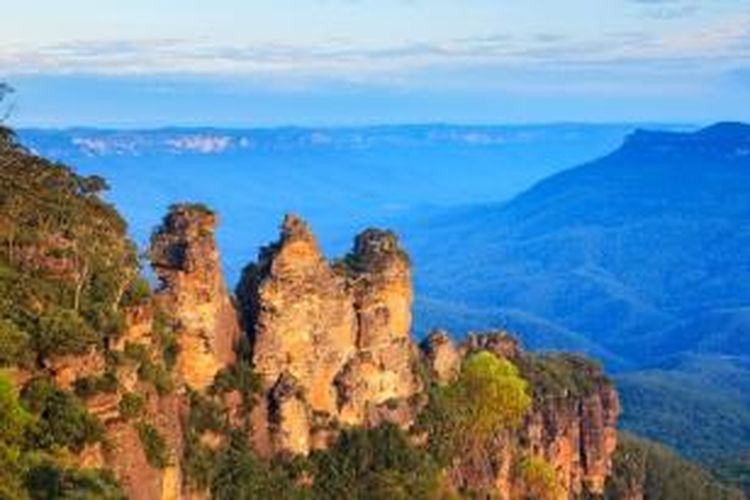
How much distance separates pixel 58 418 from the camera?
36.4m

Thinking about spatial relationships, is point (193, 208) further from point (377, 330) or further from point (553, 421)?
point (553, 421)

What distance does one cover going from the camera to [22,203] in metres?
47.7

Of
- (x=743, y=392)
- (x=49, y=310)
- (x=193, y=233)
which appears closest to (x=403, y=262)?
(x=193, y=233)

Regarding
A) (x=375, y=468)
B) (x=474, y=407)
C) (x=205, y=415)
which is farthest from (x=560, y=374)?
(x=205, y=415)

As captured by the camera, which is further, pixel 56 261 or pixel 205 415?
pixel 205 415

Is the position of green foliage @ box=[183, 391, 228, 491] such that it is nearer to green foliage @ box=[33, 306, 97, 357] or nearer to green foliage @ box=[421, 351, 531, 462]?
green foliage @ box=[33, 306, 97, 357]

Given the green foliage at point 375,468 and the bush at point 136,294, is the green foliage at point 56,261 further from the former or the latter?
the green foliage at point 375,468

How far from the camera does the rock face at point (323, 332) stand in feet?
175

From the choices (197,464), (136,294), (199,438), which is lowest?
(197,464)

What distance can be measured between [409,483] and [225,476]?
10263 millimetres

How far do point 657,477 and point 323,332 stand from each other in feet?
149

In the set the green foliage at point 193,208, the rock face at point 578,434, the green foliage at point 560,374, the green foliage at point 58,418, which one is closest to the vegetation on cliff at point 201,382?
the green foliage at point 58,418

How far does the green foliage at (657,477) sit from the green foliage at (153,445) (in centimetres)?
4702

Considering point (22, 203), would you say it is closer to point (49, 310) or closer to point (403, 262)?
point (49, 310)
